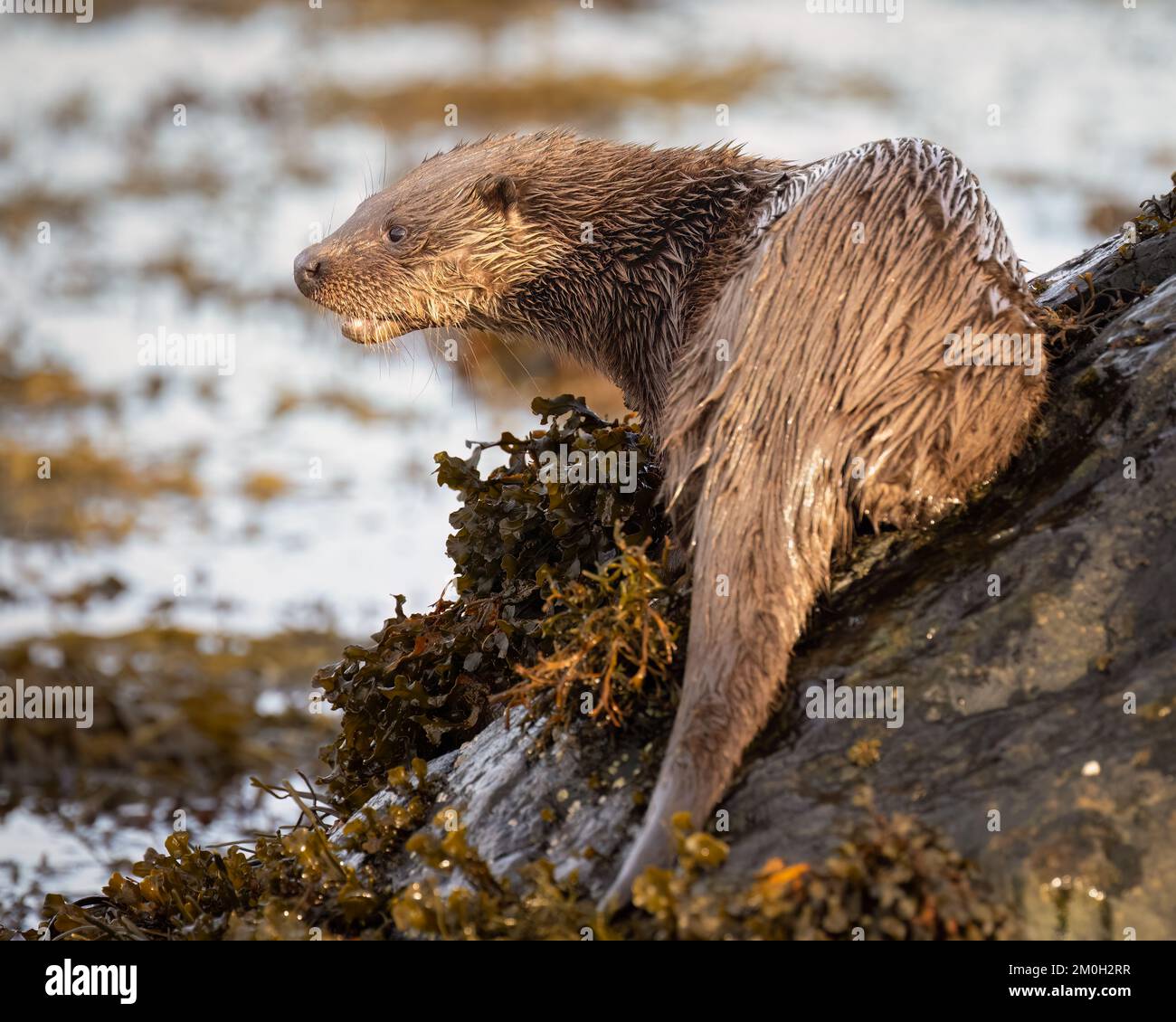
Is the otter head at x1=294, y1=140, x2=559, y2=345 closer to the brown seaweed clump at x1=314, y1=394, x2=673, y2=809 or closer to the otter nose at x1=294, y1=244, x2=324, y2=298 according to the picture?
the otter nose at x1=294, y1=244, x2=324, y2=298

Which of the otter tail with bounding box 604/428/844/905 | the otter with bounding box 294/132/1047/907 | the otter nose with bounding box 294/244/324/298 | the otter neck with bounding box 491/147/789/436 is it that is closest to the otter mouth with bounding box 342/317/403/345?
the otter nose with bounding box 294/244/324/298

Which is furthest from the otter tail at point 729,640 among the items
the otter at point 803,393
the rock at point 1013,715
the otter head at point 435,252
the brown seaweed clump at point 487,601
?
the otter head at point 435,252

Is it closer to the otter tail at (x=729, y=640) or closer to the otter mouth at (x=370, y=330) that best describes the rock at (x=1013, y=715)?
the otter tail at (x=729, y=640)

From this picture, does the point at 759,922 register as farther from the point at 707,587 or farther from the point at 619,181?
the point at 619,181

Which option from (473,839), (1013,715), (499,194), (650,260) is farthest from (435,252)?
(1013,715)

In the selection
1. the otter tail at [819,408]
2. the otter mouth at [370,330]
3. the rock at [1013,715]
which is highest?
the otter mouth at [370,330]

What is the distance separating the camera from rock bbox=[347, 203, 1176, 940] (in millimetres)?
2354

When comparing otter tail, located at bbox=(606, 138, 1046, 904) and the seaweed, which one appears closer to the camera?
the seaweed

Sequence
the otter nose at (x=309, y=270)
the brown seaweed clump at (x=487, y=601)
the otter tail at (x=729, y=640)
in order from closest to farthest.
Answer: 1. the otter tail at (x=729, y=640)
2. the brown seaweed clump at (x=487, y=601)
3. the otter nose at (x=309, y=270)

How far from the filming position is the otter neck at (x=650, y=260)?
3.44 meters

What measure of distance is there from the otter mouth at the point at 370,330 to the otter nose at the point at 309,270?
0.13 metres

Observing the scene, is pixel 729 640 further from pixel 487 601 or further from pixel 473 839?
pixel 487 601

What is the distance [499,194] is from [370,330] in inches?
21.7

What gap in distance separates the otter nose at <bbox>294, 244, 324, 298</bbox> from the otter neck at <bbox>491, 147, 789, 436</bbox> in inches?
22.9
